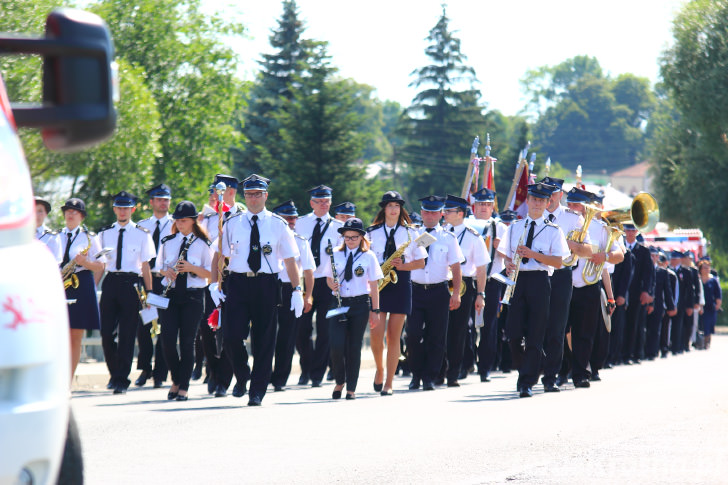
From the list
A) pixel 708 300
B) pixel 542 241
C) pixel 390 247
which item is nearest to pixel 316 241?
pixel 390 247

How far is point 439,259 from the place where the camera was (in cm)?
1600

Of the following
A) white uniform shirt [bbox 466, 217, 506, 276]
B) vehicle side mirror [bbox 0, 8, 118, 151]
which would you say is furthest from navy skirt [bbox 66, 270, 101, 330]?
vehicle side mirror [bbox 0, 8, 118, 151]

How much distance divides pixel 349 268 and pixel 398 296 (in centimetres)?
114

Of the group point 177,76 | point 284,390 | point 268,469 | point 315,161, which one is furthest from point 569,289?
point 315,161

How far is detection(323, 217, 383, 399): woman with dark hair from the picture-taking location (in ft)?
47.7

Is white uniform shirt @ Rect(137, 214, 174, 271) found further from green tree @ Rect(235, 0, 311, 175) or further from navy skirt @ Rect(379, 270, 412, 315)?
green tree @ Rect(235, 0, 311, 175)

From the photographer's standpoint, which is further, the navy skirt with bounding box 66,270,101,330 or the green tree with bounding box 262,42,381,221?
the green tree with bounding box 262,42,381,221

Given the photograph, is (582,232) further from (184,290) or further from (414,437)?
(414,437)

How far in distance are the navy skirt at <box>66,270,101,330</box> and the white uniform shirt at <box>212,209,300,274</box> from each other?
78.4 inches

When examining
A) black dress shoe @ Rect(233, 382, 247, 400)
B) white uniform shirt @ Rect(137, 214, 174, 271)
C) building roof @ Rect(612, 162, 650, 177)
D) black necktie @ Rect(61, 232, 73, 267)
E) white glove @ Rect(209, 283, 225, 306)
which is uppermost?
white uniform shirt @ Rect(137, 214, 174, 271)

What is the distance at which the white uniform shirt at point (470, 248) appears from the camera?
55.6ft

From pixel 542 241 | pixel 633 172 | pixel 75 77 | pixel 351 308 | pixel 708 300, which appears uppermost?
pixel 75 77

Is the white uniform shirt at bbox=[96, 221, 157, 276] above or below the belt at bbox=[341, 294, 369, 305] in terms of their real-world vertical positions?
above

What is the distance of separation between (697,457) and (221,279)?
240 inches
